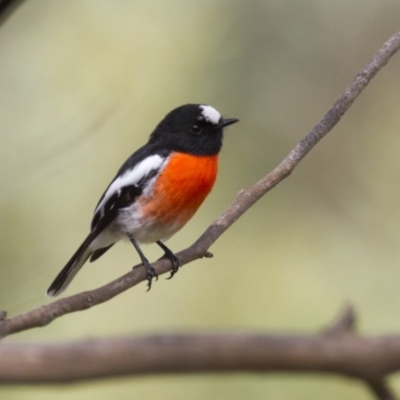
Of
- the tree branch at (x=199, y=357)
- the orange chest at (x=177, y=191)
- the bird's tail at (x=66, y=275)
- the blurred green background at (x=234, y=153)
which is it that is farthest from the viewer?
the blurred green background at (x=234, y=153)

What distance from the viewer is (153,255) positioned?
18.7ft

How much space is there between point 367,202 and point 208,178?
2.43 m

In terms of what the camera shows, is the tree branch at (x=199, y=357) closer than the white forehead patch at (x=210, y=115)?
Yes

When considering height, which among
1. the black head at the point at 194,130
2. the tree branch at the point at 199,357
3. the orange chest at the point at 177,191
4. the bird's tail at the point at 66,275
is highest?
the black head at the point at 194,130

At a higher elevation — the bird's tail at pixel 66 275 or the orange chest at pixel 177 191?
the orange chest at pixel 177 191

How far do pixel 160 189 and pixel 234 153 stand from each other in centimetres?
232

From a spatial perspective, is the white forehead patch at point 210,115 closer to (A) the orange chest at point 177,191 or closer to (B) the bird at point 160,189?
(B) the bird at point 160,189

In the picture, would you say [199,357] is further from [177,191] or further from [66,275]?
[66,275]

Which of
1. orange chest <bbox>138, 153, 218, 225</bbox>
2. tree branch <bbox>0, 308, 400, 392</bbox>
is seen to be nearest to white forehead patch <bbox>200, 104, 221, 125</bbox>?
orange chest <bbox>138, 153, 218, 225</bbox>

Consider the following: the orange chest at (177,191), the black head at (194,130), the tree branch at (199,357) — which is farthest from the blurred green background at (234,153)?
the tree branch at (199,357)

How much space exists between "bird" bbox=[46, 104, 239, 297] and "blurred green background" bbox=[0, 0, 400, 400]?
1030 millimetres

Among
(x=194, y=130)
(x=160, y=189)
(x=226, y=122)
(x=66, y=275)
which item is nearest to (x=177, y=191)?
(x=160, y=189)

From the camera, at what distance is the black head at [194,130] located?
162 inches

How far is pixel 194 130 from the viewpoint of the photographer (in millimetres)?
4172
